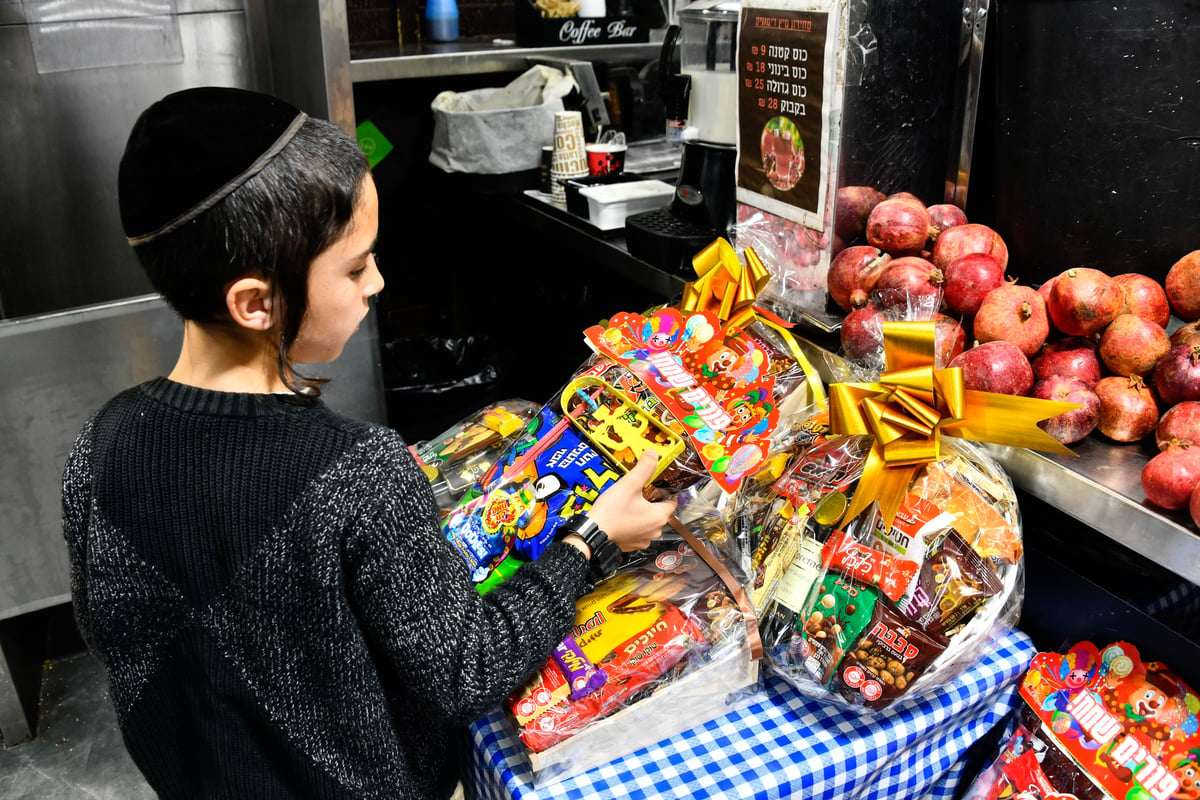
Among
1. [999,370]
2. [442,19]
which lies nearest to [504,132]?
[442,19]

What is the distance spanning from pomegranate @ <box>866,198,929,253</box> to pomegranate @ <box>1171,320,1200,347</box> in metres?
0.38

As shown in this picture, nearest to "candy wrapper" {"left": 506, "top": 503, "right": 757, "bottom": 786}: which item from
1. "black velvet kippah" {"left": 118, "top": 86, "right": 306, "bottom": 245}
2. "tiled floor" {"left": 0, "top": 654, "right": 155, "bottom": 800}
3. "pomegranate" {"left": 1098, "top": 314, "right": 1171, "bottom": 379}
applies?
"pomegranate" {"left": 1098, "top": 314, "right": 1171, "bottom": 379}

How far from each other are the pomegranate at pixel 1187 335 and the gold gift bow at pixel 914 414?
7.8 inches

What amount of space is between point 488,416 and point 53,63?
1.65 metres

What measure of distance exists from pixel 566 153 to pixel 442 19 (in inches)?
51.6

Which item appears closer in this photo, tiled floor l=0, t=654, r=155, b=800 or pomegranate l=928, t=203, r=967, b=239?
pomegranate l=928, t=203, r=967, b=239

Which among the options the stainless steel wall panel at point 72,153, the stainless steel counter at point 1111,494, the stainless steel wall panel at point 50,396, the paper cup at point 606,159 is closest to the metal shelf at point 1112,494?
the stainless steel counter at point 1111,494

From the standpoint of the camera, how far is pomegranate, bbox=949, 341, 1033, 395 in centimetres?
116

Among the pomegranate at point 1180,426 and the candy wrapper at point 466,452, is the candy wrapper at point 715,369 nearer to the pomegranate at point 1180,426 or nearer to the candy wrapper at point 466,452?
the candy wrapper at point 466,452

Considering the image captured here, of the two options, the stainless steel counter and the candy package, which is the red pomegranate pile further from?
the candy package

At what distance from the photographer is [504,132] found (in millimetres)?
2805

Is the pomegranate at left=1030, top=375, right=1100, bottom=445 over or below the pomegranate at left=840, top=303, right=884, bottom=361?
below

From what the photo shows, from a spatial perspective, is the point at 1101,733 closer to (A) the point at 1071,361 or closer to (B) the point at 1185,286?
(A) the point at 1071,361

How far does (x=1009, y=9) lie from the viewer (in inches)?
53.4
